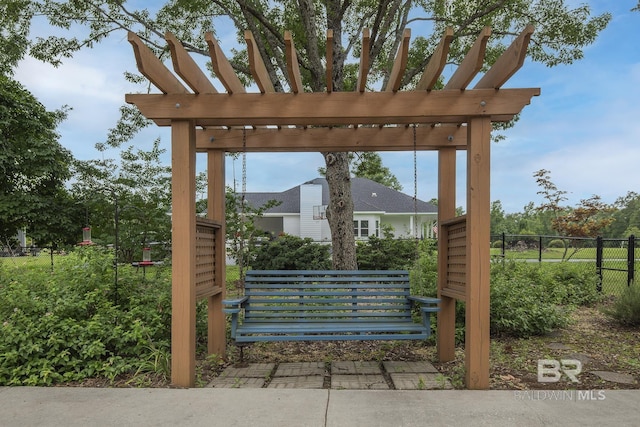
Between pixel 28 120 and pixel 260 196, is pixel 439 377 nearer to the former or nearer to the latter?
pixel 28 120

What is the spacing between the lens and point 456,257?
3.97 m

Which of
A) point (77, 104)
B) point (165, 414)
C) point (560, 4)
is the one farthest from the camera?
point (77, 104)

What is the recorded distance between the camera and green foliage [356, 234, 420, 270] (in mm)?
11703

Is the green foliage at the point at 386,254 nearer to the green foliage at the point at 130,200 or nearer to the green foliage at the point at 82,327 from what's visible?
the green foliage at the point at 130,200

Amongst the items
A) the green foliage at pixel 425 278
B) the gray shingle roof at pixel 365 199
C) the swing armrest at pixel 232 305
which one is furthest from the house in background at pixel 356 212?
the swing armrest at pixel 232 305

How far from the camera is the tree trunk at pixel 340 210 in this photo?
747 cm

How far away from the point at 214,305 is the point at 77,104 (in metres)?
11.6


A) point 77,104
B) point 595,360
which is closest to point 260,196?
point 77,104

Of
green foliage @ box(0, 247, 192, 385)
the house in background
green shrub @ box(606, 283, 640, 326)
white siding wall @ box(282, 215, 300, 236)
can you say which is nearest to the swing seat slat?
green foliage @ box(0, 247, 192, 385)

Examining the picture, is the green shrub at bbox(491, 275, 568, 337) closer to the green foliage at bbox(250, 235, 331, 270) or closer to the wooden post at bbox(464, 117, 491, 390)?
the wooden post at bbox(464, 117, 491, 390)

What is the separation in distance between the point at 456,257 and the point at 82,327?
325 cm

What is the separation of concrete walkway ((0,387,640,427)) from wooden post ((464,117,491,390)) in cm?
22

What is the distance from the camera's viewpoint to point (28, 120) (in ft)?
36.1

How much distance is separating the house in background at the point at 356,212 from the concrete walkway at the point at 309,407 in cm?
1720
